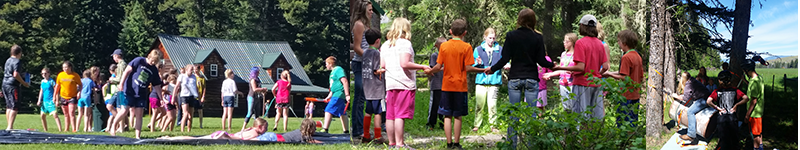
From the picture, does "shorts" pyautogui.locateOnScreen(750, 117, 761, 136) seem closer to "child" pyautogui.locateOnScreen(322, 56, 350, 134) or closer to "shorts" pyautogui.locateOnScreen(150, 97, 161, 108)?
"child" pyautogui.locateOnScreen(322, 56, 350, 134)

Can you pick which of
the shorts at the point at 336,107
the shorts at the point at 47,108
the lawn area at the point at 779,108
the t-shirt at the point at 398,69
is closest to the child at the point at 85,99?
the shorts at the point at 47,108

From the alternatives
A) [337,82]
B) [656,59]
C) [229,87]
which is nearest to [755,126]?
[656,59]

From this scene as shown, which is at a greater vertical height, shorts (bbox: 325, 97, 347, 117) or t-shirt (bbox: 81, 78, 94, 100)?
t-shirt (bbox: 81, 78, 94, 100)

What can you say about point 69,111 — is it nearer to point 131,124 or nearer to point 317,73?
point 131,124

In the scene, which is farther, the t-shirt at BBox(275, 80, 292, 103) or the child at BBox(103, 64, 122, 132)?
the child at BBox(103, 64, 122, 132)

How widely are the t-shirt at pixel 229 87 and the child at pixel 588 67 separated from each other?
3249 mm

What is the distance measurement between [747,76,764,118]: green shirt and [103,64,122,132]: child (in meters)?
5.96

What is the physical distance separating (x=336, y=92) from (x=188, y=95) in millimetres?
1645

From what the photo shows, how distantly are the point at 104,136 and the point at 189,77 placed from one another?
1.11 m

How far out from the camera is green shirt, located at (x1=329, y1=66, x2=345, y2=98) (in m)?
6.53

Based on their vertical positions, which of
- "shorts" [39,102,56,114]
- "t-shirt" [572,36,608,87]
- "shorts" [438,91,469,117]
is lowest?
"shorts" [39,102,56,114]

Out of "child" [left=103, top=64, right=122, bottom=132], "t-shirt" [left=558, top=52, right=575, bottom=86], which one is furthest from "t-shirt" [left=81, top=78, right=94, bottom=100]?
"t-shirt" [left=558, top=52, right=575, bottom=86]

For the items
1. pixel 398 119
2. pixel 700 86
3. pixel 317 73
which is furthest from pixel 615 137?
pixel 317 73

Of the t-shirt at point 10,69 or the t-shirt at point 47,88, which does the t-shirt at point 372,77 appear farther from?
the t-shirt at point 10,69
